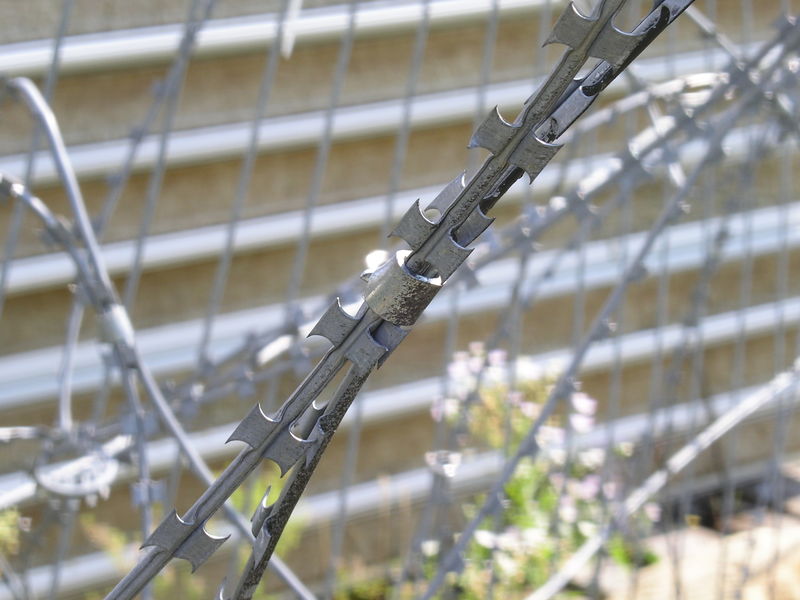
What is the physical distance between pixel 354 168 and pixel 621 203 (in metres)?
2.09

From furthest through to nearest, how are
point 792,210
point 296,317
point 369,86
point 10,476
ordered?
point 792,210
point 369,86
point 10,476
point 296,317

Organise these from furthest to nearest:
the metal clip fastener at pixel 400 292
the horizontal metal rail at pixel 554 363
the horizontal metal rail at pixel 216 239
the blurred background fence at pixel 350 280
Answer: the horizontal metal rail at pixel 554 363 < the horizontal metal rail at pixel 216 239 < the blurred background fence at pixel 350 280 < the metal clip fastener at pixel 400 292

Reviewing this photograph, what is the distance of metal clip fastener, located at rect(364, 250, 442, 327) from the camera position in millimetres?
850

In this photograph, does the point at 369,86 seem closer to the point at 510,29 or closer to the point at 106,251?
the point at 510,29

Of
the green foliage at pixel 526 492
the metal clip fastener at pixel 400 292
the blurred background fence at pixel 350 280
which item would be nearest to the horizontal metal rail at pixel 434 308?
the blurred background fence at pixel 350 280

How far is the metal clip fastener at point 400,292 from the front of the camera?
850 millimetres

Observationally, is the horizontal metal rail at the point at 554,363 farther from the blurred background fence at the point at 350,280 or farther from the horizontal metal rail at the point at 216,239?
the horizontal metal rail at the point at 216,239

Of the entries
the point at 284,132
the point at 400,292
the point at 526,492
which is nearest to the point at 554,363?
the point at 526,492

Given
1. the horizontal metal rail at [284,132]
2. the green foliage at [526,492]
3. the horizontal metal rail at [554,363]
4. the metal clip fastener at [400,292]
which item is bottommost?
the metal clip fastener at [400,292]

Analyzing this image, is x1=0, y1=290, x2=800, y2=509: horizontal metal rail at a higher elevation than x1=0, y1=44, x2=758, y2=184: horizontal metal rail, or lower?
lower

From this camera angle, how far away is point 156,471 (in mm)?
3896

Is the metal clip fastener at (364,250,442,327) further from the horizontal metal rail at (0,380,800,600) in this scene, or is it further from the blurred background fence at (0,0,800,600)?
the horizontal metal rail at (0,380,800,600)

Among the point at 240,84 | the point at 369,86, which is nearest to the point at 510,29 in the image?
the point at 369,86

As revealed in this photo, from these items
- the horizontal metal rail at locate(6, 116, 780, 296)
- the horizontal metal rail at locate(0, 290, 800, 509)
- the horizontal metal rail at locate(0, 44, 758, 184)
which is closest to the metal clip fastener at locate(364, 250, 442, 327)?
the horizontal metal rail at locate(0, 290, 800, 509)
